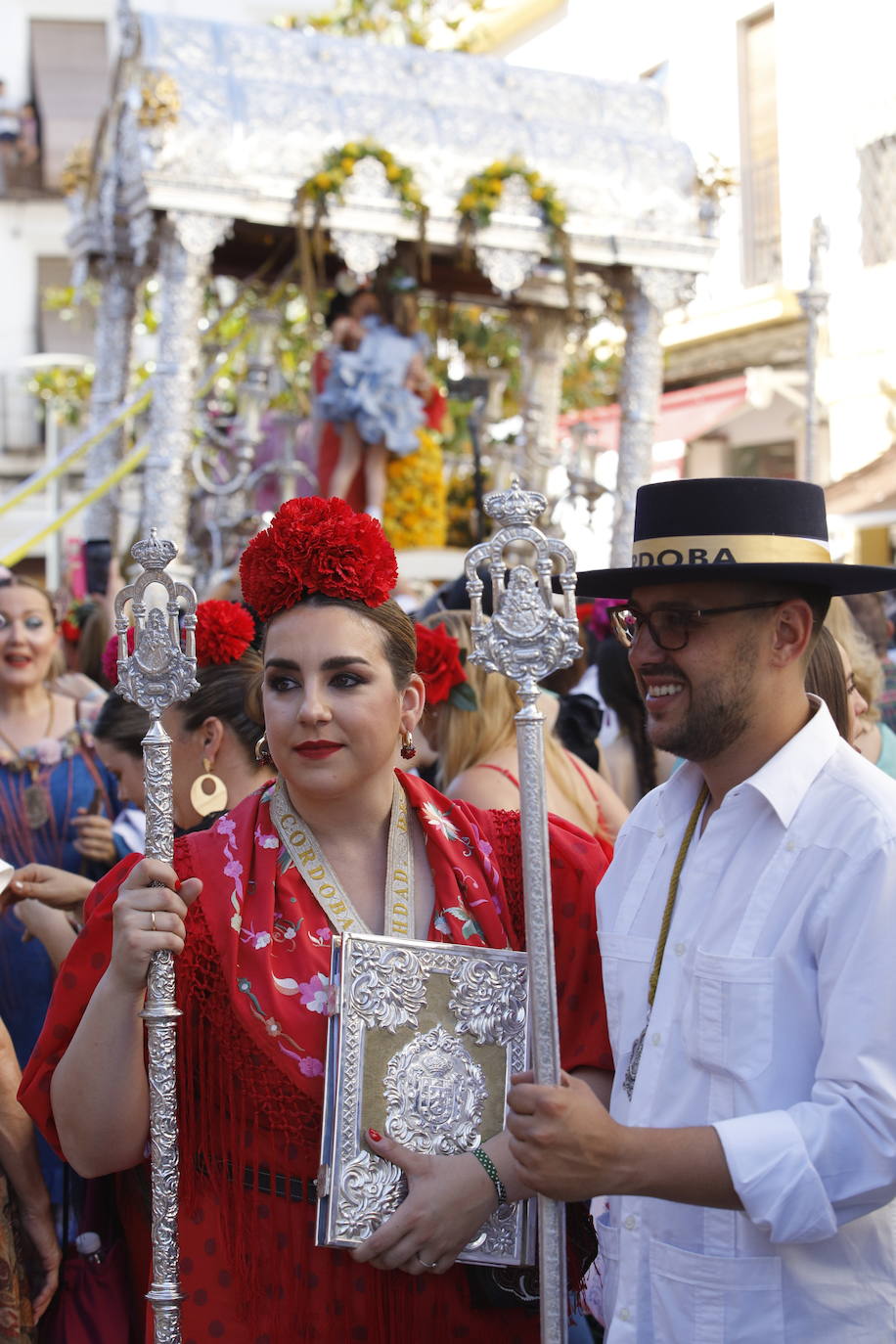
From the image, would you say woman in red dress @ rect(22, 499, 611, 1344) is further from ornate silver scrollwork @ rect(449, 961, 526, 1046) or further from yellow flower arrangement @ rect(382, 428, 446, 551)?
yellow flower arrangement @ rect(382, 428, 446, 551)

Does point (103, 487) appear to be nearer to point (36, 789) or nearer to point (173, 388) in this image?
point (173, 388)

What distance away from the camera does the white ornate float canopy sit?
27.1 feet

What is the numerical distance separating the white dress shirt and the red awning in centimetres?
1431

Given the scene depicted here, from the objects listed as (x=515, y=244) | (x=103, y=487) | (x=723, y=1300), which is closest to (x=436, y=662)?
(x=723, y=1300)

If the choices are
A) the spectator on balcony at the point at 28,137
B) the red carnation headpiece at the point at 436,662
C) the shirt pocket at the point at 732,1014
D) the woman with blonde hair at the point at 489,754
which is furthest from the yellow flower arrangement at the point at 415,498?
Answer: the spectator on balcony at the point at 28,137

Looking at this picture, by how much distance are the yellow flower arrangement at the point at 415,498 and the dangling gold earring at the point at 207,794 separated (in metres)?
6.57

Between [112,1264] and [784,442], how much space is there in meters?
16.0

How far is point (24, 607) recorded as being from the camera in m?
4.85

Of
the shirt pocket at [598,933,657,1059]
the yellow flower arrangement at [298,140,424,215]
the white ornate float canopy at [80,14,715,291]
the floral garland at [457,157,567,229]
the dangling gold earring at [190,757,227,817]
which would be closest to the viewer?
the shirt pocket at [598,933,657,1059]

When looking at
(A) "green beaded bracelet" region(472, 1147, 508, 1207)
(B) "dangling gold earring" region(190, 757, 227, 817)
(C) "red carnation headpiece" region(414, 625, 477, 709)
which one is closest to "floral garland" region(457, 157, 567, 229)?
(C) "red carnation headpiece" region(414, 625, 477, 709)

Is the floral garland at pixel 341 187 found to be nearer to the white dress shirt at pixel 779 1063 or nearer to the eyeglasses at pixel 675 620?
the eyeglasses at pixel 675 620

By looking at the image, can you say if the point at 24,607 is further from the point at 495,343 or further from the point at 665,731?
the point at 495,343

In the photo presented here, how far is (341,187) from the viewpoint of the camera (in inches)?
333

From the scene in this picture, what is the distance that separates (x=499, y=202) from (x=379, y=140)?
78cm
